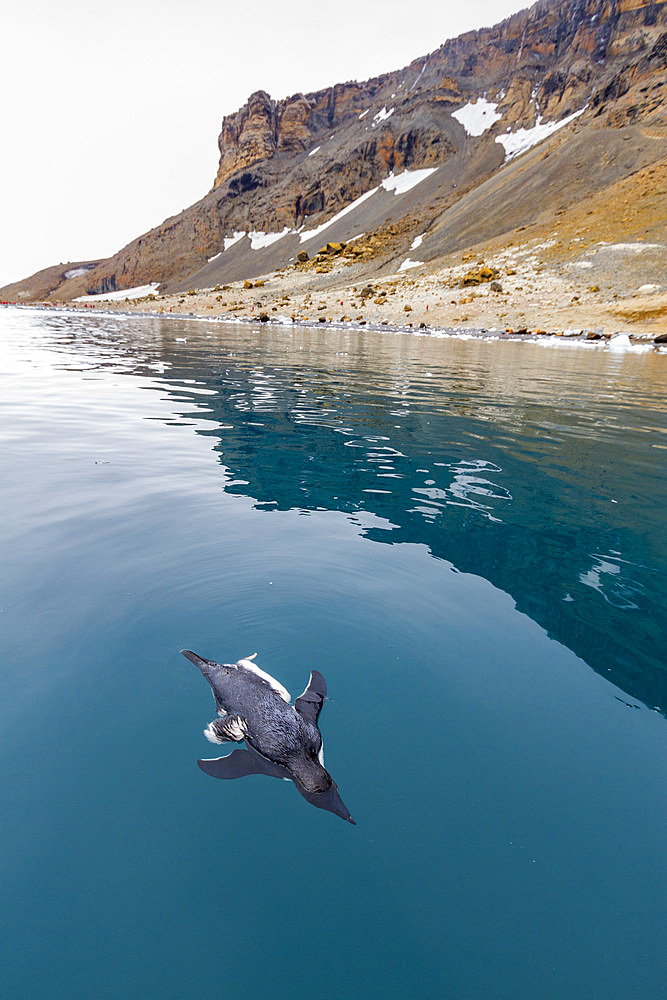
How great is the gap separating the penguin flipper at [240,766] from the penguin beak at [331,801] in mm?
254

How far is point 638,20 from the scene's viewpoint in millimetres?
108812

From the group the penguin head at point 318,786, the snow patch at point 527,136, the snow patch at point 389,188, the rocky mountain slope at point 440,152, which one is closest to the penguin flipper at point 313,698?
the penguin head at point 318,786

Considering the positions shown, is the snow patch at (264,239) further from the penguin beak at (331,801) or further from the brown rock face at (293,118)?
the penguin beak at (331,801)

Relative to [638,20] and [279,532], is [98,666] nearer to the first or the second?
[279,532]

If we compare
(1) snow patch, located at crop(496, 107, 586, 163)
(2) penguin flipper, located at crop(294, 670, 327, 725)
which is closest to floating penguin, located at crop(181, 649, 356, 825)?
(2) penguin flipper, located at crop(294, 670, 327, 725)

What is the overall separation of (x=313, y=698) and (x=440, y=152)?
162916mm

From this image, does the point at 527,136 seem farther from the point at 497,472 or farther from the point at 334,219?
the point at 497,472

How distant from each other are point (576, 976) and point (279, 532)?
15.5ft

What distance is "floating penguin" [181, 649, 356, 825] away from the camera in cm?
280

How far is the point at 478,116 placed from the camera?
458ft

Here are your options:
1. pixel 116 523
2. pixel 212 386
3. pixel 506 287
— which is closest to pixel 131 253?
pixel 506 287

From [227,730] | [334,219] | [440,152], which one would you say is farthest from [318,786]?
[440,152]

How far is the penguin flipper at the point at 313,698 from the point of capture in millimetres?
3186

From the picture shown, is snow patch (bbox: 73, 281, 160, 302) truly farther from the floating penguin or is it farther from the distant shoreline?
the floating penguin
